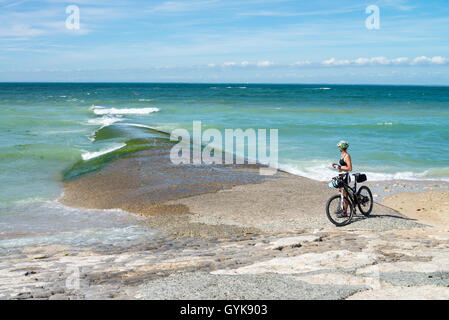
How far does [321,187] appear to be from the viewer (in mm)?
14023

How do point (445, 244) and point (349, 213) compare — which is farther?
point (349, 213)

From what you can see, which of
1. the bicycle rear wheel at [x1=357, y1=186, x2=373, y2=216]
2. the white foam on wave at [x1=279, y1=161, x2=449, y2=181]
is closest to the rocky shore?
the bicycle rear wheel at [x1=357, y1=186, x2=373, y2=216]

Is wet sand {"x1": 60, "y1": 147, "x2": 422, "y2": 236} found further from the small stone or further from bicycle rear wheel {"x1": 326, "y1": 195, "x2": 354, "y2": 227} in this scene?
the small stone

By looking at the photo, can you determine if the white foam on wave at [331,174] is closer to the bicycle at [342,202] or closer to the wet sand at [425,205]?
the wet sand at [425,205]

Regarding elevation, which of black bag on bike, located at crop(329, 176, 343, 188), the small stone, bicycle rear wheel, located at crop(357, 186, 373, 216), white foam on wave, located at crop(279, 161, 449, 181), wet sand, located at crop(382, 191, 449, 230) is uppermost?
black bag on bike, located at crop(329, 176, 343, 188)

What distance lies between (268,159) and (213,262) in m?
14.5

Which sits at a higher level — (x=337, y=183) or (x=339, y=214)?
(x=337, y=183)

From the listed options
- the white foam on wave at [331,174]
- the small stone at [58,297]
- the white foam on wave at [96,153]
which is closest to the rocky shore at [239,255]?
the small stone at [58,297]

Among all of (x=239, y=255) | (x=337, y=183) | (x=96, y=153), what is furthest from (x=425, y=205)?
(x=96, y=153)

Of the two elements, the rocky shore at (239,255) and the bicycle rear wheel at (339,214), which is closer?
the rocky shore at (239,255)

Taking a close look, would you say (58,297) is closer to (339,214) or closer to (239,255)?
(239,255)

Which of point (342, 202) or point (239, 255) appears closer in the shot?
point (239, 255)
